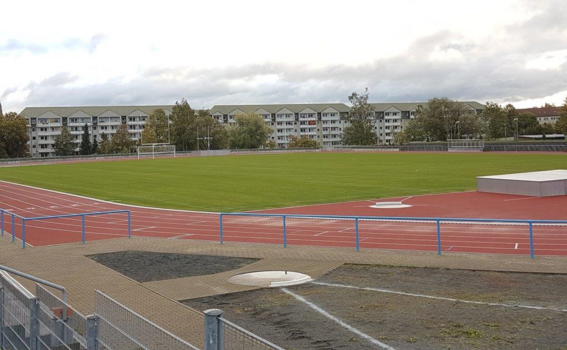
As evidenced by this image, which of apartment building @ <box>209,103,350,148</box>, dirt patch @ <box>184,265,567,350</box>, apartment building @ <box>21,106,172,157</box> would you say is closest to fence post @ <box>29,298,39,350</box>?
dirt patch @ <box>184,265,567,350</box>

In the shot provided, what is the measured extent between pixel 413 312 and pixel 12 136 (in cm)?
11353

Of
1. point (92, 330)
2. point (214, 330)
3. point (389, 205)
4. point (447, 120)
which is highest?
point (447, 120)

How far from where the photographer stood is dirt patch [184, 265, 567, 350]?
29.7 feet

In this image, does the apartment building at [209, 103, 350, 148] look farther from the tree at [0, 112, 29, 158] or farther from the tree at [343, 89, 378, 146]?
the tree at [0, 112, 29, 158]

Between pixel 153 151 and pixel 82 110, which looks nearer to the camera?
pixel 153 151

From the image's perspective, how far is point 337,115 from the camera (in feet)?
602

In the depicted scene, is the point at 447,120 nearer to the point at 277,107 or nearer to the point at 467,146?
the point at 467,146

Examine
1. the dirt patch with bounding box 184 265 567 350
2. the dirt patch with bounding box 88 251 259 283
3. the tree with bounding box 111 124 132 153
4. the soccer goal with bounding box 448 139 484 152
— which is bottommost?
the dirt patch with bounding box 88 251 259 283

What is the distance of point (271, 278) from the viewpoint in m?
13.6

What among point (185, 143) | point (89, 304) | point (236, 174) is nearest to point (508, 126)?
point (185, 143)

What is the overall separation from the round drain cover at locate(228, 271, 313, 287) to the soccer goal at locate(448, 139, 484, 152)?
77939 millimetres

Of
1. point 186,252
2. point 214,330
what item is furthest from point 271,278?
point 214,330

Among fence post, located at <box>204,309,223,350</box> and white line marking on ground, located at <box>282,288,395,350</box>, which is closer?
fence post, located at <box>204,309,223,350</box>

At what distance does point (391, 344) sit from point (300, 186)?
103ft
